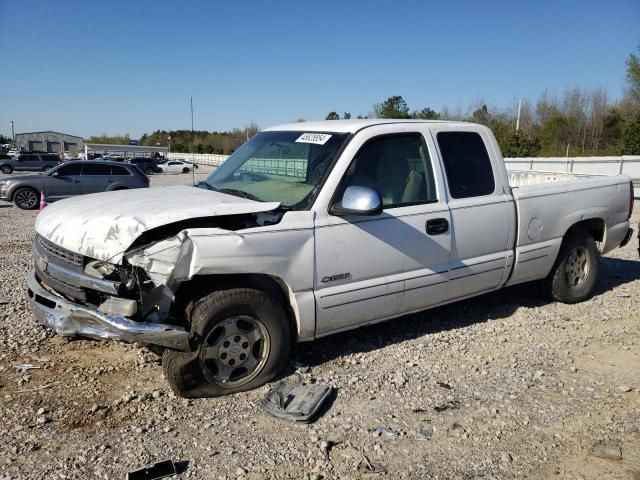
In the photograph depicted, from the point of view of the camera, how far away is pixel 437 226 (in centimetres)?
437

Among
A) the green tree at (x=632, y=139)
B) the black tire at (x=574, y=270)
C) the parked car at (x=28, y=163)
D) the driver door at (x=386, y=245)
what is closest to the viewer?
the driver door at (x=386, y=245)

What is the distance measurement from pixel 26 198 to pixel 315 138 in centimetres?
1419

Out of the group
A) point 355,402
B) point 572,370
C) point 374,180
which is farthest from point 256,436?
point 572,370

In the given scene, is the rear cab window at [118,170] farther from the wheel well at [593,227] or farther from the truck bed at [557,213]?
the wheel well at [593,227]

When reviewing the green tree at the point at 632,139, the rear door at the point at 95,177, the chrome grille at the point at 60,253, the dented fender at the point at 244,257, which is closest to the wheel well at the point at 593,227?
the dented fender at the point at 244,257

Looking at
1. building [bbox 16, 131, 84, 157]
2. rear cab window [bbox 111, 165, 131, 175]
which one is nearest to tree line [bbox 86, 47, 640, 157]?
rear cab window [bbox 111, 165, 131, 175]

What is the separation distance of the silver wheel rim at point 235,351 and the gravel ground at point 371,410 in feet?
0.52

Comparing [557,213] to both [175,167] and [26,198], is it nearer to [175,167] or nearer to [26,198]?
[26,198]

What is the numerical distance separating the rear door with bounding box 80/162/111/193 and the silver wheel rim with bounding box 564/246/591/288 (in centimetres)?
1365

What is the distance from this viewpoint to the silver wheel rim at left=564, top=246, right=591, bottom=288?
5.79 meters

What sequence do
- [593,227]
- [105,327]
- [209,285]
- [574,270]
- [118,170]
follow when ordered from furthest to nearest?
1. [118,170]
2. [593,227]
3. [574,270]
4. [209,285]
5. [105,327]

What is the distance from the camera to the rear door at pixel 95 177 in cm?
1588

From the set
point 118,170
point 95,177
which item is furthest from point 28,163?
point 95,177

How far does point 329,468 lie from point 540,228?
11.2ft
